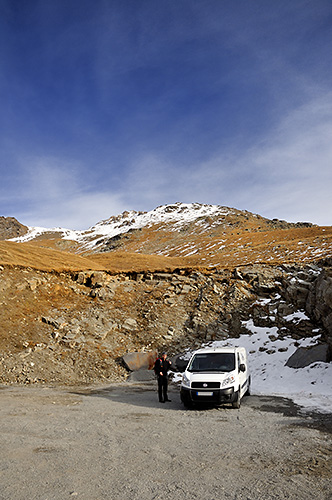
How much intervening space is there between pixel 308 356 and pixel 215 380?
Answer: 647cm

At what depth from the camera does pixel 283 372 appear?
50.9 feet

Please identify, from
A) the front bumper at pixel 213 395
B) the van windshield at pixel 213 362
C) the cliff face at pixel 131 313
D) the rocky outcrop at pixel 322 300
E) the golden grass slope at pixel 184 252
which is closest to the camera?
the front bumper at pixel 213 395

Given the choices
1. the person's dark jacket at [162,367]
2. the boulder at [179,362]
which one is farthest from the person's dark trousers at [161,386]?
the boulder at [179,362]

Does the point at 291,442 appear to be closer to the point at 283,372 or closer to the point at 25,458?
the point at 25,458

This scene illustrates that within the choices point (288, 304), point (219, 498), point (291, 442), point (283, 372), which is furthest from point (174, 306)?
point (219, 498)

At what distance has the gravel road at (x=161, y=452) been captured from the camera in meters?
5.16

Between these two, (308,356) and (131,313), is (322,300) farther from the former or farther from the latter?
(131,313)

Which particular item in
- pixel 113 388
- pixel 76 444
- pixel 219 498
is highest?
Result: pixel 219 498

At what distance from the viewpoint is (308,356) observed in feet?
50.6

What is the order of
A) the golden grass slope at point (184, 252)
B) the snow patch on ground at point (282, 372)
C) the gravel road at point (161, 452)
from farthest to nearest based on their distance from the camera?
1. the golden grass slope at point (184, 252)
2. the snow patch on ground at point (282, 372)
3. the gravel road at point (161, 452)

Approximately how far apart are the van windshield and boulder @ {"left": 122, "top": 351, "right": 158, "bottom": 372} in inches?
229

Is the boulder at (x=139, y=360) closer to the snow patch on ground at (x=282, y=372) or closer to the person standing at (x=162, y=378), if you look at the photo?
the snow patch on ground at (x=282, y=372)

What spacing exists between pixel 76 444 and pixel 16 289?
1619 cm

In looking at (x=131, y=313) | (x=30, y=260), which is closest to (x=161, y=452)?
(x=131, y=313)
